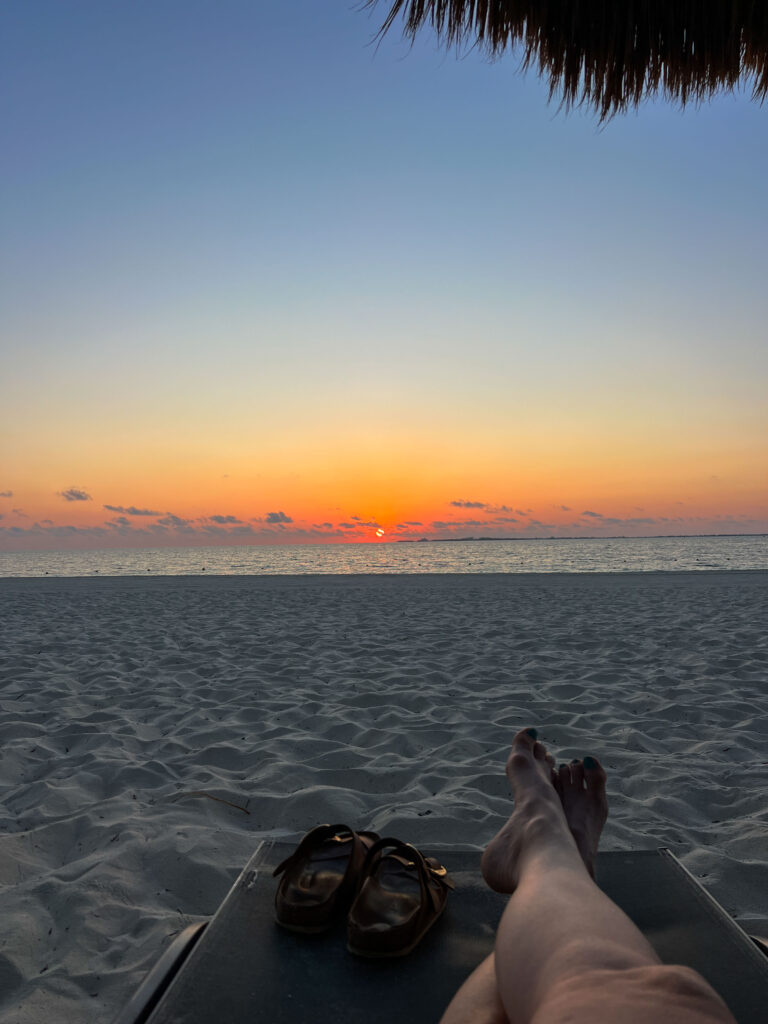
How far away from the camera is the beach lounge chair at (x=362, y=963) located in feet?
3.94

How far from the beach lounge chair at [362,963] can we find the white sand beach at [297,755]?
0.29 m

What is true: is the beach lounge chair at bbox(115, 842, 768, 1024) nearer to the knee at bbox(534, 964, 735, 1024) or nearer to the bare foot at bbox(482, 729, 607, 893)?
the bare foot at bbox(482, 729, 607, 893)

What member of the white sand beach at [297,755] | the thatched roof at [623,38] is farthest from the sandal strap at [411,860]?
the thatched roof at [623,38]

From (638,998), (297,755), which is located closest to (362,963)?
(638,998)

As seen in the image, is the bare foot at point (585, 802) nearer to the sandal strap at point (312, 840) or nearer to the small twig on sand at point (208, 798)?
the sandal strap at point (312, 840)

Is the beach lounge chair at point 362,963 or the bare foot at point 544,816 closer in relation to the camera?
the beach lounge chair at point 362,963

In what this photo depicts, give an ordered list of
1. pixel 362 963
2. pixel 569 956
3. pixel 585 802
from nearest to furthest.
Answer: pixel 569 956 < pixel 362 963 < pixel 585 802

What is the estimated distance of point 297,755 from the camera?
2.94 metres

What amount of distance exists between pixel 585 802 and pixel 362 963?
2.62ft

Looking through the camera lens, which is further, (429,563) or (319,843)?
(429,563)

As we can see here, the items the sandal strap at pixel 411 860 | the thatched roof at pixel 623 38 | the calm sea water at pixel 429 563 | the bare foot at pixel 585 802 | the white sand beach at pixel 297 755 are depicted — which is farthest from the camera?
the calm sea water at pixel 429 563

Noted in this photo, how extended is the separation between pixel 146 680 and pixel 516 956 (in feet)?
12.8

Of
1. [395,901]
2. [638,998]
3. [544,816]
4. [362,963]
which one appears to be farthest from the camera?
[544,816]

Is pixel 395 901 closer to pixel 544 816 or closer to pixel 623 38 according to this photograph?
pixel 544 816
